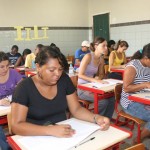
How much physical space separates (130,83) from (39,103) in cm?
136

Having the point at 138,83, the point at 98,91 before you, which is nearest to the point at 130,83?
the point at 138,83

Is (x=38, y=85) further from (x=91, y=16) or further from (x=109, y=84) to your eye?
(x=91, y=16)

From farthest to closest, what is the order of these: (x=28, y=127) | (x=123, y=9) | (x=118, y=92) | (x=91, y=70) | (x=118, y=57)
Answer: (x=123, y=9) < (x=118, y=57) < (x=91, y=70) < (x=118, y=92) < (x=28, y=127)

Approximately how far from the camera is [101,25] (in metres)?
8.35

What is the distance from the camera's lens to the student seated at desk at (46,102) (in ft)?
5.29

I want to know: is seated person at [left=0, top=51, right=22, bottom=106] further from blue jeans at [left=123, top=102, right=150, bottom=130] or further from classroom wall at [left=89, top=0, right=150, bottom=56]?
classroom wall at [left=89, top=0, right=150, bottom=56]

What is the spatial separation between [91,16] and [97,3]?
0.61 m

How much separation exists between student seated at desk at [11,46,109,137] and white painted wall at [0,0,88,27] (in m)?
6.03

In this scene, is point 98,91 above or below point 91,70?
below

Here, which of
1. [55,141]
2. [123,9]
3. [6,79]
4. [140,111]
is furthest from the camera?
[123,9]

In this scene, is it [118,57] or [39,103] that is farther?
[118,57]

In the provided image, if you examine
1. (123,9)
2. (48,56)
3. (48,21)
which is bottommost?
(48,56)

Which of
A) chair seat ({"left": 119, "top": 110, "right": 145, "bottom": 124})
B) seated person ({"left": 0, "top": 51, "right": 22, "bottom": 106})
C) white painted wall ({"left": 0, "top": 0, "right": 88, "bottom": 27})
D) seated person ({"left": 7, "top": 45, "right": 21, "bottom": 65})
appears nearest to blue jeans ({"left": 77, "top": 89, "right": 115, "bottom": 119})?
chair seat ({"left": 119, "top": 110, "right": 145, "bottom": 124})

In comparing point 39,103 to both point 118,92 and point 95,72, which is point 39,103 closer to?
point 118,92
